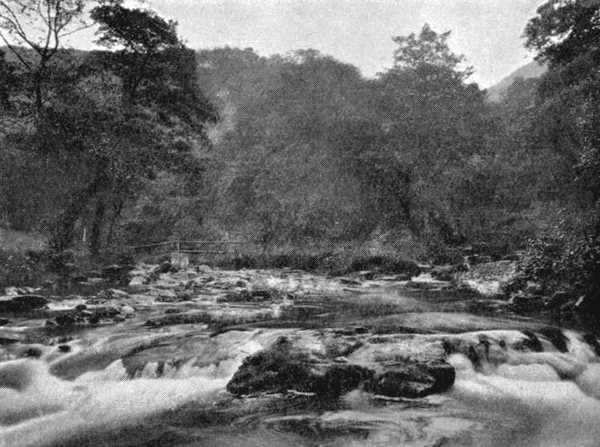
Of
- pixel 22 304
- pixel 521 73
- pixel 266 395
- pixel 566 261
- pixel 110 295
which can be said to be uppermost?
pixel 521 73

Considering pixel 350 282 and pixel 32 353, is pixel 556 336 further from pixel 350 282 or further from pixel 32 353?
pixel 350 282

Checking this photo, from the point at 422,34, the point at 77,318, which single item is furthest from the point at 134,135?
the point at 422,34

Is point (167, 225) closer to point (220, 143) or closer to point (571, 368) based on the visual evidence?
point (220, 143)

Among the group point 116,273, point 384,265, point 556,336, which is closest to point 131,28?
point 116,273

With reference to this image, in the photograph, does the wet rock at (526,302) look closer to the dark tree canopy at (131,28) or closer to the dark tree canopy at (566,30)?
the dark tree canopy at (566,30)

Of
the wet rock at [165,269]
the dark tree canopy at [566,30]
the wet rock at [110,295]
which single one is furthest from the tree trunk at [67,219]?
the dark tree canopy at [566,30]

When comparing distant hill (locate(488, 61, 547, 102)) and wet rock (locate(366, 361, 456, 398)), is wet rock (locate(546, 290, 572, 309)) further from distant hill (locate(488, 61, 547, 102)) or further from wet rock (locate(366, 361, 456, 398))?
distant hill (locate(488, 61, 547, 102))
